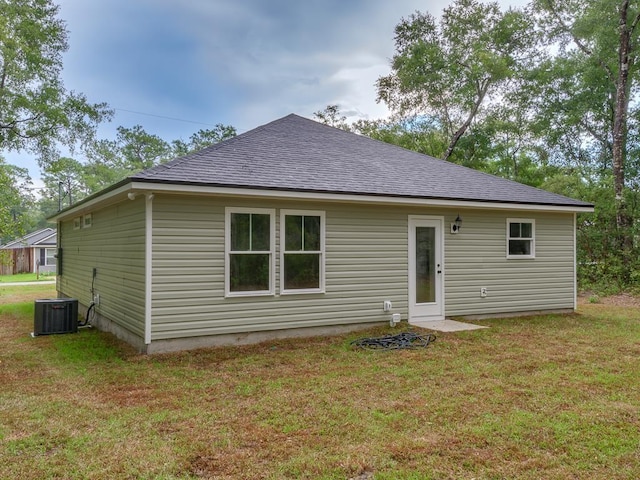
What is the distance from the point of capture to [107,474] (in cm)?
276

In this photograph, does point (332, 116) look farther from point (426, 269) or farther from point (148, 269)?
point (148, 269)

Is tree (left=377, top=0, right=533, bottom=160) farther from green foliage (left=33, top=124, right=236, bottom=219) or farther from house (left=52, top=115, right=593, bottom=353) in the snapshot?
green foliage (left=33, top=124, right=236, bottom=219)

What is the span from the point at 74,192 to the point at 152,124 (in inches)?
416

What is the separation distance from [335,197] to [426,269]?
2.46 m

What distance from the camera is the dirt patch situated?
11402mm

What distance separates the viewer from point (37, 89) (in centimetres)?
1555

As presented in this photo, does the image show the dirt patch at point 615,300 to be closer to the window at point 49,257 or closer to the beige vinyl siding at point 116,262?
the beige vinyl siding at point 116,262

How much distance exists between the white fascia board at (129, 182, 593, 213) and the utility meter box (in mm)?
3492

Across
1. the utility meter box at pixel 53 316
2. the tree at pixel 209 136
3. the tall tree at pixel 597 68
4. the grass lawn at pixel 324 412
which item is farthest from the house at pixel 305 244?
the tree at pixel 209 136

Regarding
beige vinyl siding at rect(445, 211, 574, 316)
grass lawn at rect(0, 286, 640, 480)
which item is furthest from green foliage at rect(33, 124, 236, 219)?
grass lawn at rect(0, 286, 640, 480)

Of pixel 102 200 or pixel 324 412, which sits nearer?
pixel 324 412

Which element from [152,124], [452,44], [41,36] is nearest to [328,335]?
[41,36]

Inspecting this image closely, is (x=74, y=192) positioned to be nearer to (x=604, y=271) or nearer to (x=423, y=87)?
(x=423, y=87)

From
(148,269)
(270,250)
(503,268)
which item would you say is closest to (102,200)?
(148,269)
